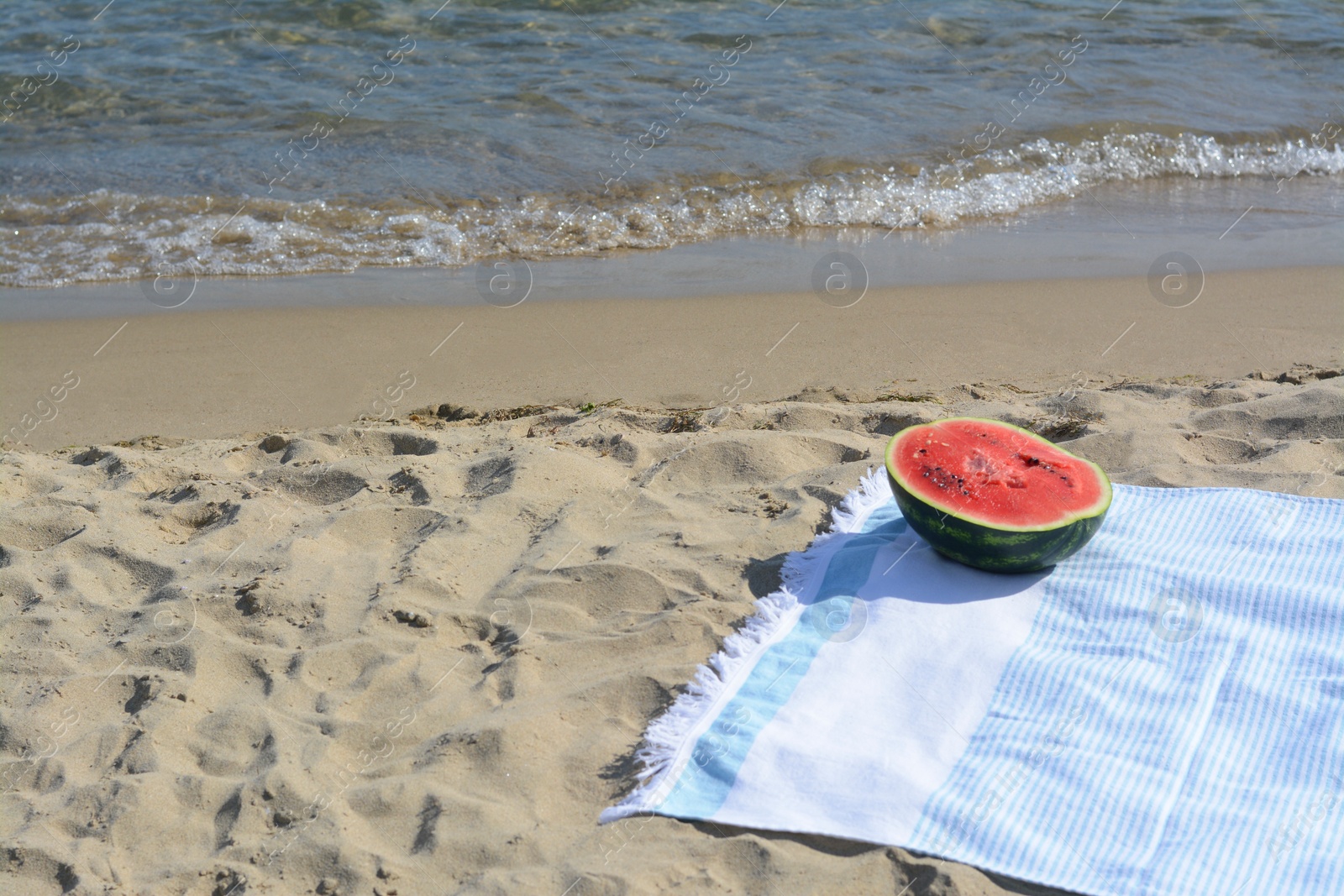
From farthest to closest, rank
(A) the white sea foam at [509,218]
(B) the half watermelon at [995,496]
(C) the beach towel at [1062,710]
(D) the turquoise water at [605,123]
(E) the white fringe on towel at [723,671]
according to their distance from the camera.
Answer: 1. (D) the turquoise water at [605,123]
2. (A) the white sea foam at [509,218]
3. (B) the half watermelon at [995,496]
4. (E) the white fringe on towel at [723,671]
5. (C) the beach towel at [1062,710]

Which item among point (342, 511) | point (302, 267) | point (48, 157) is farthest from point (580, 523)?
point (48, 157)

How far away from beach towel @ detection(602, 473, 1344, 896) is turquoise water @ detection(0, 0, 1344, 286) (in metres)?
4.15

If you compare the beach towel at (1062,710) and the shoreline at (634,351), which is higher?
the beach towel at (1062,710)

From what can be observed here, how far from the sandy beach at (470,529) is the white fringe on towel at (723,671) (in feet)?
0.19

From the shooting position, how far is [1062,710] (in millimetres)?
2736

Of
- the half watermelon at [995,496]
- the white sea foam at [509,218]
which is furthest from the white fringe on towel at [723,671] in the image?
the white sea foam at [509,218]

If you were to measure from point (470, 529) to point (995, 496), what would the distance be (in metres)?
1.75

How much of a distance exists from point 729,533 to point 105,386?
3.44 m

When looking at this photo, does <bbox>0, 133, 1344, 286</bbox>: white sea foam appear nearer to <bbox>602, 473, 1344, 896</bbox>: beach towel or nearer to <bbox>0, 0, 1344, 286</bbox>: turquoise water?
<bbox>0, 0, 1344, 286</bbox>: turquoise water

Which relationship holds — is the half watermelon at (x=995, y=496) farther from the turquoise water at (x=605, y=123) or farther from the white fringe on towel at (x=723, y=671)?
the turquoise water at (x=605, y=123)

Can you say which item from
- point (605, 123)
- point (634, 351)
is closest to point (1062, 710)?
point (634, 351)

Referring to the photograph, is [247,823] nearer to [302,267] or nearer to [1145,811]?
[1145,811]

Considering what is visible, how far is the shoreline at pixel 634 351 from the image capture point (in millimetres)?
4941

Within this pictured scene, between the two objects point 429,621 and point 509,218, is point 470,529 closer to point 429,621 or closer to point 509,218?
point 429,621
